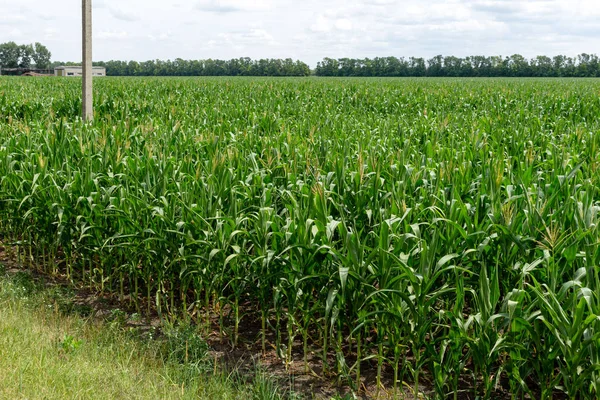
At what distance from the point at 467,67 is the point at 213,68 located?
47.5 metres

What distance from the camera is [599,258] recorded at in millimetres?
3582

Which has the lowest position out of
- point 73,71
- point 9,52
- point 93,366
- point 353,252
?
point 93,366

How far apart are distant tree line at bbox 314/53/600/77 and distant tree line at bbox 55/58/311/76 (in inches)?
238

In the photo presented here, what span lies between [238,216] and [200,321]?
899mm

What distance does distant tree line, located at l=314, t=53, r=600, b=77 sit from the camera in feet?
355

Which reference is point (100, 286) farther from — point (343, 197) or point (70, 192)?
point (343, 197)

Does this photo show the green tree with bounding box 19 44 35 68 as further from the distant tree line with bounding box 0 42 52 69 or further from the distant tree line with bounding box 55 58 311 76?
the distant tree line with bounding box 55 58 311 76

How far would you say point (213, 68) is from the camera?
118688mm

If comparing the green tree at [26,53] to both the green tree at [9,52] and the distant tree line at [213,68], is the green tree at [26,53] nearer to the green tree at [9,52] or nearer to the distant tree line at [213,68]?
the green tree at [9,52]

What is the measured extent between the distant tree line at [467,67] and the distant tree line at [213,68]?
605 cm

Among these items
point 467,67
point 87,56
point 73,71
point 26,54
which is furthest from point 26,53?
point 87,56

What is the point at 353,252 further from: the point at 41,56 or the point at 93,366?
the point at 41,56

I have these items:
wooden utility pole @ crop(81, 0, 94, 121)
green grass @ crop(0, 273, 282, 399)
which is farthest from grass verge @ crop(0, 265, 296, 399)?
wooden utility pole @ crop(81, 0, 94, 121)

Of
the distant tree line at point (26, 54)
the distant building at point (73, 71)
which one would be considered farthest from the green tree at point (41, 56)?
the distant building at point (73, 71)
